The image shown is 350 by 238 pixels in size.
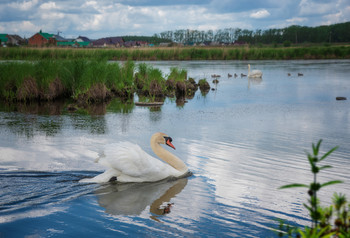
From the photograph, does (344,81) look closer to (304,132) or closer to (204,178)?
(304,132)

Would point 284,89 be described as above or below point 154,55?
below

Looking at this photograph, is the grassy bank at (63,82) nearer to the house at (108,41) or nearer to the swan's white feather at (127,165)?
the swan's white feather at (127,165)

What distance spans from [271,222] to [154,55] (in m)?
45.4

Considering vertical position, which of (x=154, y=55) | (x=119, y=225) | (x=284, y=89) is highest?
(x=154, y=55)

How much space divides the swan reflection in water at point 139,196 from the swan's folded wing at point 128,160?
0.26m

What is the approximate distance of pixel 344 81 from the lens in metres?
24.8

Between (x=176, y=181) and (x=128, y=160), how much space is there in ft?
3.26

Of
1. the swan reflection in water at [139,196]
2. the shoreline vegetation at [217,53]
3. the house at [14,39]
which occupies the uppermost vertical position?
the house at [14,39]

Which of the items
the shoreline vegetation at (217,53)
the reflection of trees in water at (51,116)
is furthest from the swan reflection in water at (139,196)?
the shoreline vegetation at (217,53)

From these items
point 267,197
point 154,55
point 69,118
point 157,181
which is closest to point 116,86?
point 69,118

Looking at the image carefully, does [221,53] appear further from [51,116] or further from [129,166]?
[129,166]

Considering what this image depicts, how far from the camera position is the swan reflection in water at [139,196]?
552cm

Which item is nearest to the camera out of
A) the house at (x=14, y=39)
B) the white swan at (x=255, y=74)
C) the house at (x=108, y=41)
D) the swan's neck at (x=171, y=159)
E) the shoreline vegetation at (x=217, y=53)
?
the swan's neck at (x=171, y=159)

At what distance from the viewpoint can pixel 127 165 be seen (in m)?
6.24
